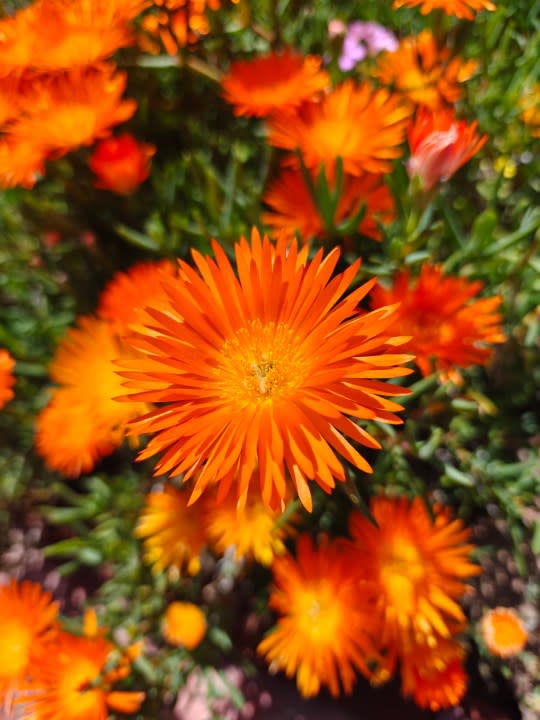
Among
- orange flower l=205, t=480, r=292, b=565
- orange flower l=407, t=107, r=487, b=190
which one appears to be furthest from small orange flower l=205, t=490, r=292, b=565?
orange flower l=407, t=107, r=487, b=190

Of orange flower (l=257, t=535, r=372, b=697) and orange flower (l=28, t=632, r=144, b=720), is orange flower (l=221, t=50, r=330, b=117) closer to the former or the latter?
orange flower (l=257, t=535, r=372, b=697)

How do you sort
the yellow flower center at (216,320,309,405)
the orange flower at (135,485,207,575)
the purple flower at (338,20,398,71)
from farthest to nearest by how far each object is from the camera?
1. the purple flower at (338,20,398,71)
2. the orange flower at (135,485,207,575)
3. the yellow flower center at (216,320,309,405)

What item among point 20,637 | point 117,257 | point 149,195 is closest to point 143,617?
point 20,637

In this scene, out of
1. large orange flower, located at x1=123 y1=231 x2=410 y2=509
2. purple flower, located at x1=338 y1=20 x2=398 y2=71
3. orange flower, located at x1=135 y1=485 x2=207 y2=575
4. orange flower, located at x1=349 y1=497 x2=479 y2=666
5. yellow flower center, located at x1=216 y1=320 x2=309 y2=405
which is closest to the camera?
large orange flower, located at x1=123 y1=231 x2=410 y2=509

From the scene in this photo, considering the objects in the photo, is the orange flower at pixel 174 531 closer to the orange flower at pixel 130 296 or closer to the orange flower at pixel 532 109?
the orange flower at pixel 130 296

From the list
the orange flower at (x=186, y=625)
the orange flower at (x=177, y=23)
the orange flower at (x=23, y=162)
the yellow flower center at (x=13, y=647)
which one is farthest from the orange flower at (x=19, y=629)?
the orange flower at (x=177, y=23)

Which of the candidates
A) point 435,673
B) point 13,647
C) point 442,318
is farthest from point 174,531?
point 442,318
